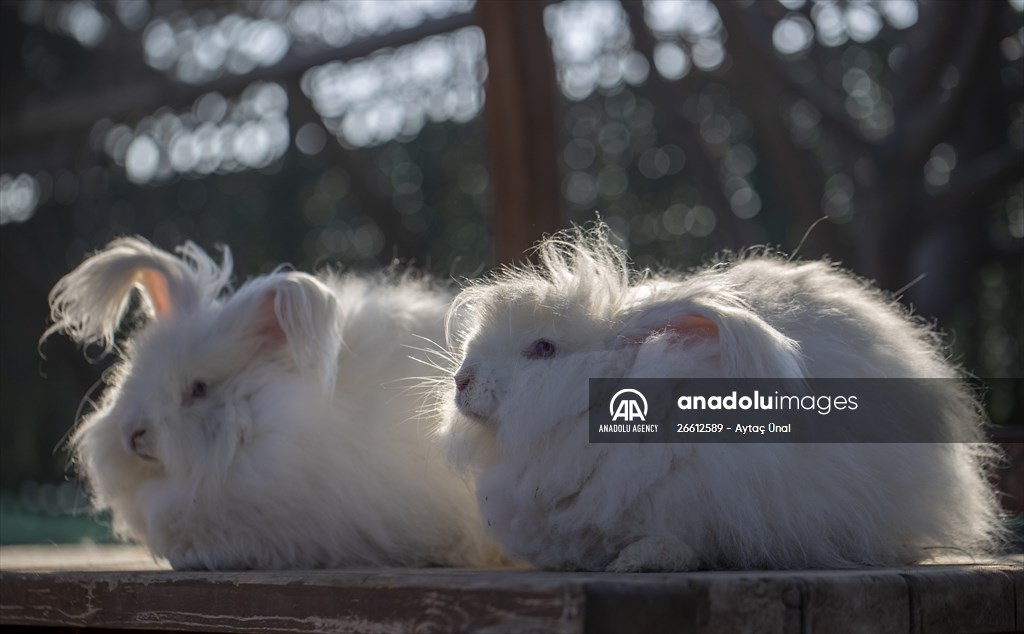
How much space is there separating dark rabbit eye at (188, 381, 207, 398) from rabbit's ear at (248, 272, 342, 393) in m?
0.22

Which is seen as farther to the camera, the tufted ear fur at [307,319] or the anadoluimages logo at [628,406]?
the tufted ear fur at [307,319]

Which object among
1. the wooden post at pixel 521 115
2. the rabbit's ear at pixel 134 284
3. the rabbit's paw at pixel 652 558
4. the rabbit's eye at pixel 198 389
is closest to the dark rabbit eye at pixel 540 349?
the rabbit's paw at pixel 652 558

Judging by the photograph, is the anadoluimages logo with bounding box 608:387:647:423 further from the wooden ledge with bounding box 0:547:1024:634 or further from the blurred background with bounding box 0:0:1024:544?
the blurred background with bounding box 0:0:1024:544

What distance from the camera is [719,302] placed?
78.0 inches

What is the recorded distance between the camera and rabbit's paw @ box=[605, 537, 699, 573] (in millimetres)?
1773

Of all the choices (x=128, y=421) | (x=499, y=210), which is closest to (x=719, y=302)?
(x=128, y=421)

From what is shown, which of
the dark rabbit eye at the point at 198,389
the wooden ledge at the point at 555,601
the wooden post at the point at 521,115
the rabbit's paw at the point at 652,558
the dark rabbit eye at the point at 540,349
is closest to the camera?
the wooden ledge at the point at 555,601

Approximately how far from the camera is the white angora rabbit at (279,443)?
247cm

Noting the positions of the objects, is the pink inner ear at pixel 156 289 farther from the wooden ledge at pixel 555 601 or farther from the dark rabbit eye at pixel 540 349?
the dark rabbit eye at pixel 540 349

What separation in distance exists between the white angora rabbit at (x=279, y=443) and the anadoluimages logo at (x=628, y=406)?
0.54 m

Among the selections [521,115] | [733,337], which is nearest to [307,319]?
[733,337]

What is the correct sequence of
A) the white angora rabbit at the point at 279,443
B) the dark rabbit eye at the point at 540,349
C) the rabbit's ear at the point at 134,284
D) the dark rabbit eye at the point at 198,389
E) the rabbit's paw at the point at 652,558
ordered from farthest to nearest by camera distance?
the rabbit's ear at the point at 134,284
the dark rabbit eye at the point at 198,389
the white angora rabbit at the point at 279,443
the dark rabbit eye at the point at 540,349
the rabbit's paw at the point at 652,558

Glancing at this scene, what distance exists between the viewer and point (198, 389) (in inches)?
103

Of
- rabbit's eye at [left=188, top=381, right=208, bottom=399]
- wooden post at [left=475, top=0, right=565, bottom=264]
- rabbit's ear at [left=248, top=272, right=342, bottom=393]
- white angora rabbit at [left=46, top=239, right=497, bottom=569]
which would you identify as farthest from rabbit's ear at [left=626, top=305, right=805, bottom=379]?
wooden post at [left=475, top=0, right=565, bottom=264]
